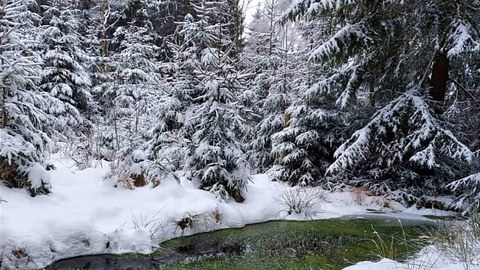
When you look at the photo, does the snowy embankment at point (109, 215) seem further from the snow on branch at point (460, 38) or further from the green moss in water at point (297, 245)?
the snow on branch at point (460, 38)

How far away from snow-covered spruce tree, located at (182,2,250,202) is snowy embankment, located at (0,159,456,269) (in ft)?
1.14

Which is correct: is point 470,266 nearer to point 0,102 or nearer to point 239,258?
point 239,258

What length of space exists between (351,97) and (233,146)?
2.52 meters

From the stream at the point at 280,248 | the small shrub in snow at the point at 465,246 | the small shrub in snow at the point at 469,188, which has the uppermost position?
the small shrub in snow at the point at 469,188

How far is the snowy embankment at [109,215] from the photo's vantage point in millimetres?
4832

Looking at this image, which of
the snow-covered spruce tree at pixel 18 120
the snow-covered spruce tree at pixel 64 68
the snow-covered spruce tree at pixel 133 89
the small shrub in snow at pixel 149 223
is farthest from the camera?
the snow-covered spruce tree at pixel 64 68

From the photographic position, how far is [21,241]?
4.68 metres

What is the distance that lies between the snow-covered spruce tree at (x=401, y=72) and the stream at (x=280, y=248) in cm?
129

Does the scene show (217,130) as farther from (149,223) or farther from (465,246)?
(465,246)

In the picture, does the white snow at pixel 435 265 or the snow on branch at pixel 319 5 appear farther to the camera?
the snow on branch at pixel 319 5

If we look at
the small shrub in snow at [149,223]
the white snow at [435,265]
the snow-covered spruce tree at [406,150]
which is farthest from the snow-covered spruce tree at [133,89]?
the white snow at [435,265]

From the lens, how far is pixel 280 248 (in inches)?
224

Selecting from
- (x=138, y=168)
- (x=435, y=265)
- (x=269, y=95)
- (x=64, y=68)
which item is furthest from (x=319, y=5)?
(x=64, y=68)

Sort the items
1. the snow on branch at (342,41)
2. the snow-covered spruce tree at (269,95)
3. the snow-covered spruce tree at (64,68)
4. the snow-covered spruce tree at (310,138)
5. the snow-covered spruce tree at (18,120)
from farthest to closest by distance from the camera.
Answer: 1. the snow-covered spruce tree at (64,68)
2. the snow-covered spruce tree at (269,95)
3. the snow-covered spruce tree at (310,138)
4. the snow on branch at (342,41)
5. the snow-covered spruce tree at (18,120)
